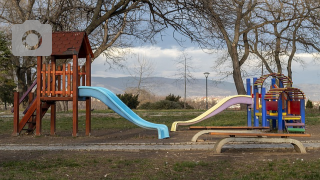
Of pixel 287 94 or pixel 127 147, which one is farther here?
pixel 287 94

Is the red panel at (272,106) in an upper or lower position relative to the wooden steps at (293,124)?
upper

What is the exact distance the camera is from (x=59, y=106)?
115 feet

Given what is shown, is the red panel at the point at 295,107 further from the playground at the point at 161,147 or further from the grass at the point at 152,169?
the grass at the point at 152,169

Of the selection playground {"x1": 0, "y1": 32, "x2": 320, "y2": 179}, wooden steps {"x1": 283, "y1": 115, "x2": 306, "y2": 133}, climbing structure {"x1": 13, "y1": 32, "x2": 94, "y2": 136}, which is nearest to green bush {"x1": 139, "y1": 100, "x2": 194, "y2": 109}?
playground {"x1": 0, "y1": 32, "x2": 320, "y2": 179}

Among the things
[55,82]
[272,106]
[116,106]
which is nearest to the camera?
[116,106]

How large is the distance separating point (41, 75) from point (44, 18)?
950cm

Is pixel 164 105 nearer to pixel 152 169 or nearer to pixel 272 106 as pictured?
pixel 272 106

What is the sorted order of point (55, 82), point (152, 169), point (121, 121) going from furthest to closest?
point (121, 121), point (55, 82), point (152, 169)

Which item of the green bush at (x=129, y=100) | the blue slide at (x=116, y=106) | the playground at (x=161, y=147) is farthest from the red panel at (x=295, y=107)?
the green bush at (x=129, y=100)

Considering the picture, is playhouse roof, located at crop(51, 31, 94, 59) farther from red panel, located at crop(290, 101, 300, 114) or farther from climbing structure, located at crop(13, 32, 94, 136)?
red panel, located at crop(290, 101, 300, 114)

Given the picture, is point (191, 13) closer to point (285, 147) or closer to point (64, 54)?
point (64, 54)

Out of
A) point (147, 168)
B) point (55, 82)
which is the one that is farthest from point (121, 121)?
point (147, 168)

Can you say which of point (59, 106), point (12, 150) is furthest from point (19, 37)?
point (12, 150)

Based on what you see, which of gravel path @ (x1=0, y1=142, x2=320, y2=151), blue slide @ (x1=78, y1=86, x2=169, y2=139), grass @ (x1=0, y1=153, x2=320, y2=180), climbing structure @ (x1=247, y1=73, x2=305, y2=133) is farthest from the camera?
climbing structure @ (x1=247, y1=73, x2=305, y2=133)
